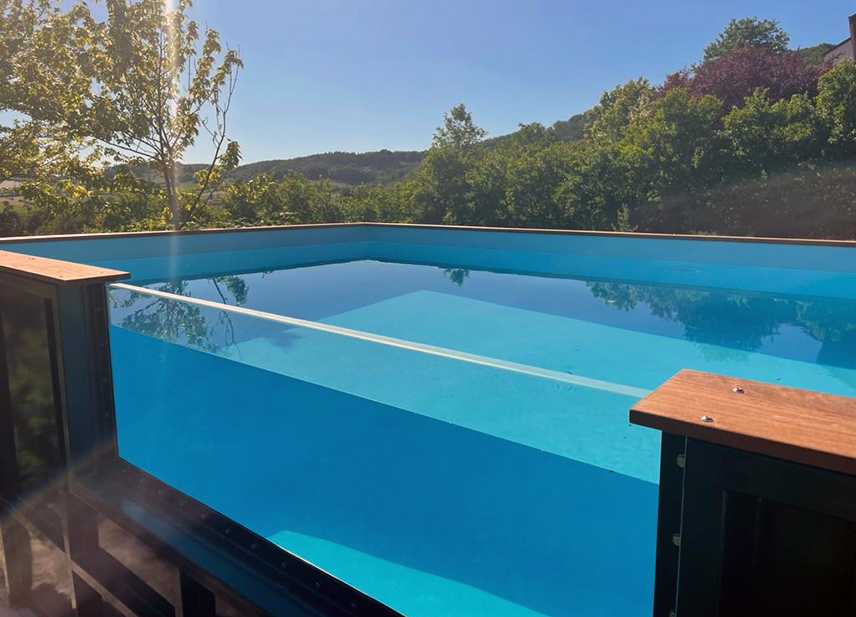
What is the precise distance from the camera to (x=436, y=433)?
2.94 meters

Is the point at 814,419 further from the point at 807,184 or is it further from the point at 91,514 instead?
the point at 807,184

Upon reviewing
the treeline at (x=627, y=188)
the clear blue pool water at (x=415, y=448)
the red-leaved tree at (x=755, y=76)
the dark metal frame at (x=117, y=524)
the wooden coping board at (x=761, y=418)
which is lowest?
the clear blue pool water at (x=415, y=448)

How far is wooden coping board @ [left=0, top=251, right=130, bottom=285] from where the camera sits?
1.49 meters

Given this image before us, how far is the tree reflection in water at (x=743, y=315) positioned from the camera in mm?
5176

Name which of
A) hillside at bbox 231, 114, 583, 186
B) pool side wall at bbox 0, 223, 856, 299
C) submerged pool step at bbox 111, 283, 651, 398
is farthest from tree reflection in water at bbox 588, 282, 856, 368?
hillside at bbox 231, 114, 583, 186

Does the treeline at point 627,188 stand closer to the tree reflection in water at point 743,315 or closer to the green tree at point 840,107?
the green tree at point 840,107

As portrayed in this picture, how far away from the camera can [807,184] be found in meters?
11.7

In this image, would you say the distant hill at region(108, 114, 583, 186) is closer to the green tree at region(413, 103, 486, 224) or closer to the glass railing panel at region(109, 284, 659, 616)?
the green tree at region(413, 103, 486, 224)

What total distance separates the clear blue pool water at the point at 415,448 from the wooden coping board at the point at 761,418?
Result: 60 centimetres

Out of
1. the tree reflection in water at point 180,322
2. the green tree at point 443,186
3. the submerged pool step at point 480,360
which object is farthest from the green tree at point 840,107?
the tree reflection in water at point 180,322

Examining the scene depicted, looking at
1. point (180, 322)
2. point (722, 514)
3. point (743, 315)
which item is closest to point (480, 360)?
point (722, 514)

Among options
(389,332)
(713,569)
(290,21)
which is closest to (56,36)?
(290,21)

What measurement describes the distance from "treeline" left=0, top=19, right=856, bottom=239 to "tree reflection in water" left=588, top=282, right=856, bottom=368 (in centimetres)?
577

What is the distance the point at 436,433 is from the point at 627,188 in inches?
444
